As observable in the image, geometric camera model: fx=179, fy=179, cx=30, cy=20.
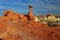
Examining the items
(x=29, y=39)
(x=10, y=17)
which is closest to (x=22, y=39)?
(x=29, y=39)

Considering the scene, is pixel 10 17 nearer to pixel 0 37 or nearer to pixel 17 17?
pixel 17 17

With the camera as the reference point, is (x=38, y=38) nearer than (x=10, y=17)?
Yes

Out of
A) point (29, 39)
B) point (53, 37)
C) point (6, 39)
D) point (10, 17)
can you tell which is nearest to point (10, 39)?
point (6, 39)

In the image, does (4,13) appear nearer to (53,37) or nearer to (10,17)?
(10,17)

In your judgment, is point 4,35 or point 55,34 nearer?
point 4,35

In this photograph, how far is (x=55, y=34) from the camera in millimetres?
18578

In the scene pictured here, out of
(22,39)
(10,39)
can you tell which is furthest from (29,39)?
(10,39)

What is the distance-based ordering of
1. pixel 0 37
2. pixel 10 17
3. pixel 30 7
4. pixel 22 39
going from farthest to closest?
pixel 30 7 < pixel 10 17 < pixel 22 39 < pixel 0 37

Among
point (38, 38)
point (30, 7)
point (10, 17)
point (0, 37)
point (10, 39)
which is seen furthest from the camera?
point (30, 7)

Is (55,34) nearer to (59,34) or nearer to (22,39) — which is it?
(59,34)

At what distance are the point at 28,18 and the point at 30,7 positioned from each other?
3477 millimetres

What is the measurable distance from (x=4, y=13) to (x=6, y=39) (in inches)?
1501

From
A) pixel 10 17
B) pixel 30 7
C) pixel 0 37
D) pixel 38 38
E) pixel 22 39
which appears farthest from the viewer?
pixel 30 7

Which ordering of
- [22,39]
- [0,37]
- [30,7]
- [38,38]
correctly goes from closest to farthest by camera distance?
[0,37] → [22,39] → [38,38] → [30,7]
